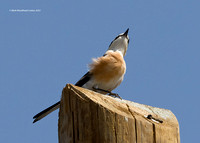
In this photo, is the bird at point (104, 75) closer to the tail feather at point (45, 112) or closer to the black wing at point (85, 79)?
the black wing at point (85, 79)

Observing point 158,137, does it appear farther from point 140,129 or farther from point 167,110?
point 167,110

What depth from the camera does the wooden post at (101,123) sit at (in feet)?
7.45

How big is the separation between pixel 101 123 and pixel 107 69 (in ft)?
8.28

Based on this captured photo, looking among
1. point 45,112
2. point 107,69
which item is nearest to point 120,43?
point 107,69

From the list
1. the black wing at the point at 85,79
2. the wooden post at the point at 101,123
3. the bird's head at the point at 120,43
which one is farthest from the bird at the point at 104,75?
the wooden post at the point at 101,123

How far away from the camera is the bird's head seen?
6.12 meters

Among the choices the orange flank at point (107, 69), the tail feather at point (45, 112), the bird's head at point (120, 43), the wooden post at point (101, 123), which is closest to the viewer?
the wooden post at point (101, 123)

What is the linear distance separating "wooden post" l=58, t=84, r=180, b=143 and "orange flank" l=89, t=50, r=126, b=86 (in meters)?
2.12

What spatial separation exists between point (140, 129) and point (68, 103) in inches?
20.8

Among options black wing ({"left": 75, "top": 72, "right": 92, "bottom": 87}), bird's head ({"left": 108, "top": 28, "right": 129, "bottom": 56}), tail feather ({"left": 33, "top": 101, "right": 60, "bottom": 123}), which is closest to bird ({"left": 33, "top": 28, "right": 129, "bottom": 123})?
black wing ({"left": 75, "top": 72, "right": 92, "bottom": 87})

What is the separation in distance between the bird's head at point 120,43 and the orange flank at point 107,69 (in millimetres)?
1137

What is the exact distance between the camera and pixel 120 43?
6219mm

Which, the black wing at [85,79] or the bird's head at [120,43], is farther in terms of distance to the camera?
the bird's head at [120,43]

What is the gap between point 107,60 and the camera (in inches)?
192
